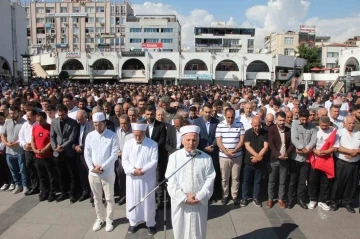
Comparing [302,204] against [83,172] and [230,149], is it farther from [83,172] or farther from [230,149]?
[83,172]

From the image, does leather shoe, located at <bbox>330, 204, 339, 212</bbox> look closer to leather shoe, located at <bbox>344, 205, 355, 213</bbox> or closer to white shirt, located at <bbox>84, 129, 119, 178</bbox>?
leather shoe, located at <bbox>344, 205, 355, 213</bbox>

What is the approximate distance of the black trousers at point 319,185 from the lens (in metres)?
5.92

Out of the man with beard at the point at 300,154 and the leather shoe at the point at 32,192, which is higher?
the man with beard at the point at 300,154

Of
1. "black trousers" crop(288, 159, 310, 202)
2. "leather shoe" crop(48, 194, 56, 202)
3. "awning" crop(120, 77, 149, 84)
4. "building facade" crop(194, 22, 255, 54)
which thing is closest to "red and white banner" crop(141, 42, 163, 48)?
"awning" crop(120, 77, 149, 84)

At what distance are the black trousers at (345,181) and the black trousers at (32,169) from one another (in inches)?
225

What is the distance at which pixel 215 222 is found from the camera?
5395mm

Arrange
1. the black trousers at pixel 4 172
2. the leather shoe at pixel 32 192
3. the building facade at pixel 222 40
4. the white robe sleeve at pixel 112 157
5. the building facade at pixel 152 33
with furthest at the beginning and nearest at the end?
the building facade at pixel 222 40 < the building facade at pixel 152 33 < the black trousers at pixel 4 172 < the leather shoe at pixel 32 192 < the white robe sleeve at pixel 112 157

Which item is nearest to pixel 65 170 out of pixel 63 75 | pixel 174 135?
pixel 174 135

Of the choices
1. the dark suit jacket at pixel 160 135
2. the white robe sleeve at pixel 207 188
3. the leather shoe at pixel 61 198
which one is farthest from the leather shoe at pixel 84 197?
the white robe sleeve at pixel 207 188

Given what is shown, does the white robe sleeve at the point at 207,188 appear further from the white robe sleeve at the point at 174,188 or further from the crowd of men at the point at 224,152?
the crowd of men at the point at 224,152

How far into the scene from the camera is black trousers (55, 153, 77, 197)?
612 centimetres

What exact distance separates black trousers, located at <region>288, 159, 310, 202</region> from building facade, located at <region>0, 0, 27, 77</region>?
156 ft

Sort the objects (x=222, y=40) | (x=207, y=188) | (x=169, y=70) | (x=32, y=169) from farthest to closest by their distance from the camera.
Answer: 1. (x=222, y=40)
2. (x=169, y=70)
3. (x=32, y=169)
4. (x=207, y=188)

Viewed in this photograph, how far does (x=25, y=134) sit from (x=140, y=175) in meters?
2.86
